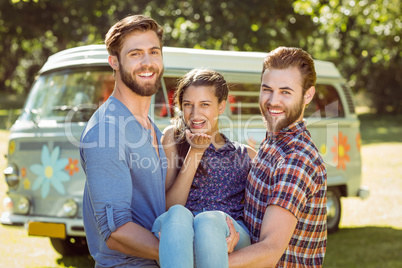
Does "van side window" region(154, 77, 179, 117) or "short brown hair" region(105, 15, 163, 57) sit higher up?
"short brown hair" region(105, 15, 163, 57)

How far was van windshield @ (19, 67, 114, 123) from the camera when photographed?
567cm

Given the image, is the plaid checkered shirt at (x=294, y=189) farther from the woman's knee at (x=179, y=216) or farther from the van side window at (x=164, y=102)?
the van side window at (x=164, y=102)

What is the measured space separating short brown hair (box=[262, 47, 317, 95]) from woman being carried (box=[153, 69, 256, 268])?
520mm

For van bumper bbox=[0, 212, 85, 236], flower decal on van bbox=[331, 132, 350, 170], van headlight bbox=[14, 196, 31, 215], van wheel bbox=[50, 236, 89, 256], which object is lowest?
van wheel bbox=[50, 236, 89, 256]

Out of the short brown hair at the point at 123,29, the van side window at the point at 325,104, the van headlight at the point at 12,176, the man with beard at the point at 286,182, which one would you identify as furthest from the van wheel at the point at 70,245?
the short brown hair at the point at 123,29

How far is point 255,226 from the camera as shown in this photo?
8.71ft

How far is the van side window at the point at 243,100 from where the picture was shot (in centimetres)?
629

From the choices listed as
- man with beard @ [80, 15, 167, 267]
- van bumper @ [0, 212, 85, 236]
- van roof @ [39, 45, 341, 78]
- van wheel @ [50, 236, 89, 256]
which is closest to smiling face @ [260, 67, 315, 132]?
man with beard @ [80, 15, 167, 267]

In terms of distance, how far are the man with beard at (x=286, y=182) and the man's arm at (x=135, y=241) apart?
34 centimetres

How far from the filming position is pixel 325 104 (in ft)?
25.0

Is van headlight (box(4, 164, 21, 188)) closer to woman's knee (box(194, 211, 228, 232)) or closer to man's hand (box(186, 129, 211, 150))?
man's hand (box(186, 129, 211, 150))

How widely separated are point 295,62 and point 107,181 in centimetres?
113

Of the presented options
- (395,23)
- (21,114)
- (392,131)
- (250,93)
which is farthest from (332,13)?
(392,131)

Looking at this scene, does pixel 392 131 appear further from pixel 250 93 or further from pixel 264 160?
pixel 264 160
